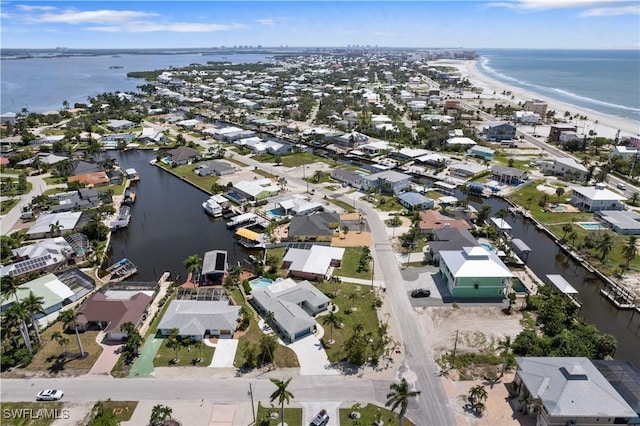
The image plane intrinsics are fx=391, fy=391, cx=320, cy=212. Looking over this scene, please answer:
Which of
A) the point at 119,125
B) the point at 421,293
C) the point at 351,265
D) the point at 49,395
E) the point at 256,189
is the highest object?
the point at 119,125

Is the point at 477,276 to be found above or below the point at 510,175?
below

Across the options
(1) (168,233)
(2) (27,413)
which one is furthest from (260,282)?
(2) (27,413)

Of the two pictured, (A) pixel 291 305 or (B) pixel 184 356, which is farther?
(A) pixel 291 305

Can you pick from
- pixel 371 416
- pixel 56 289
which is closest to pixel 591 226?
pixel 371 416

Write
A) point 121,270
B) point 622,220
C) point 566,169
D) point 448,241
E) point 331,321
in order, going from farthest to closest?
point 566,169, point 622,220, point 448,241, point 121,270, point 331,321

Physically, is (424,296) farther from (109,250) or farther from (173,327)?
(109,250)

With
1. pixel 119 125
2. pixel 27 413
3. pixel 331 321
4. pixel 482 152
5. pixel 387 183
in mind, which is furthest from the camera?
pixel 119 125

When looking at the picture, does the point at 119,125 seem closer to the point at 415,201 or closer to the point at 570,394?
the point at 415,201

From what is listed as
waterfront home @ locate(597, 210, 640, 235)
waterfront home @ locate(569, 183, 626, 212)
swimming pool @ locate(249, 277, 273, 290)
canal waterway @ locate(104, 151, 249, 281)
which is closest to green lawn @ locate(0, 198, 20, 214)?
canal waterway @ locate(104, 151, 249, 281)
